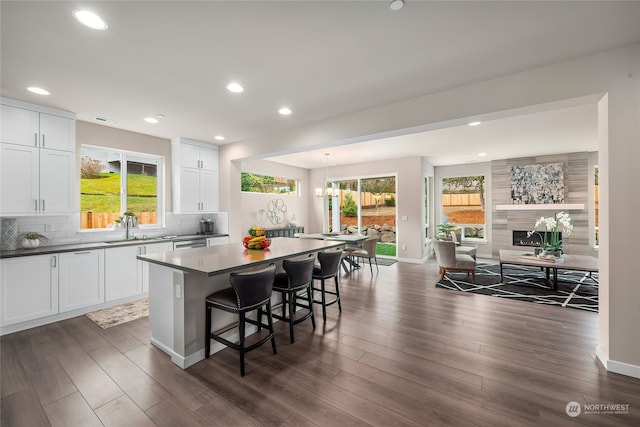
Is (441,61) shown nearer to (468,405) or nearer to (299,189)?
(468,405)

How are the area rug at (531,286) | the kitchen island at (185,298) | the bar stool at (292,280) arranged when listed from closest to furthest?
the kitchen island at (185,298)
the bar stool at (292,280)
the area rug at (531,286)

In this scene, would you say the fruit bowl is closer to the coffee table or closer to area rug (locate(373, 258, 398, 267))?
area rug (locate(373, 258, 398, 267))

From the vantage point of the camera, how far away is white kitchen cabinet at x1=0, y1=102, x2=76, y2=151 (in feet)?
10.2

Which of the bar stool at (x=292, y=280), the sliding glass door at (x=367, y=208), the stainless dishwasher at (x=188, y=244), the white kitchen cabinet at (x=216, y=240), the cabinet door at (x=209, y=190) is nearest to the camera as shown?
the bar stool at (x=292, y=280)

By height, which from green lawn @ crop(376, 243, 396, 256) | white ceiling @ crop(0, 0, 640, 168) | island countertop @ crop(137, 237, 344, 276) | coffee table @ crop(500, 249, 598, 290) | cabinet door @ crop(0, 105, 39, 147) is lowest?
green lawn @ crop(376, 243, 396, 256)

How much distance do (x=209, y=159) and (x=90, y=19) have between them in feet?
11.5

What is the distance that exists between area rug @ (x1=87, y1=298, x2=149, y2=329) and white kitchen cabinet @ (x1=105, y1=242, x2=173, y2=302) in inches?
7.1

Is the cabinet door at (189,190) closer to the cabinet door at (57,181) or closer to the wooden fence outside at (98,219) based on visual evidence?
the wooden fence outside at (98,219)

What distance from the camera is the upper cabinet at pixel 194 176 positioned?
484 centimetres

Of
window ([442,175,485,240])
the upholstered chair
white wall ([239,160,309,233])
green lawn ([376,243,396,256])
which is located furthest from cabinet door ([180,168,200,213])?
window ([442,175,485,240])

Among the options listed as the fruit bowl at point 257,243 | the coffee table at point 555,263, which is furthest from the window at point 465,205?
the fruit bowl at point 257,243

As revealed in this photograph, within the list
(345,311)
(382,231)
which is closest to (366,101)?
(345,311)

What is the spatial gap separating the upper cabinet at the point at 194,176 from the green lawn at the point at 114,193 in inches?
15.9

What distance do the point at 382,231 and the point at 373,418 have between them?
6.30m
